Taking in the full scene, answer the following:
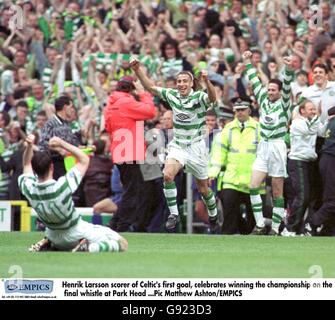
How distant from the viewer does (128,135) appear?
2278cm

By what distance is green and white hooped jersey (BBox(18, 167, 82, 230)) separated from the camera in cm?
1545

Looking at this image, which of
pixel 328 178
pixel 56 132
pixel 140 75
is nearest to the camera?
pixel 140 75

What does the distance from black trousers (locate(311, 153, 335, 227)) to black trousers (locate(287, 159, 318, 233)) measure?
33 centimetres

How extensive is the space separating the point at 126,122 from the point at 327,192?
3.73 meters

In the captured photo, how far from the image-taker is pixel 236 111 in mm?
22484

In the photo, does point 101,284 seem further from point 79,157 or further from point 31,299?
point 79,157

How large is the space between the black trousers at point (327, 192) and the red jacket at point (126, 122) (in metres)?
3.18

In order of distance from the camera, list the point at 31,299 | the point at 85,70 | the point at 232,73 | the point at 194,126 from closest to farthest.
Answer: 1. the point at 31,299
2. the point at 194,126
3. the point at 232,73
4. the point at 85,70

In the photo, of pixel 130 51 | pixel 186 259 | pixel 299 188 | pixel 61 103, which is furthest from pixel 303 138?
pixel 130 51

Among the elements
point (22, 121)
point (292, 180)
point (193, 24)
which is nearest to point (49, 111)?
point (22, 121)

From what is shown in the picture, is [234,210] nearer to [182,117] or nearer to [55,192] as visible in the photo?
[182,117]

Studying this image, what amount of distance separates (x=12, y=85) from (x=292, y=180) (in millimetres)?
9364

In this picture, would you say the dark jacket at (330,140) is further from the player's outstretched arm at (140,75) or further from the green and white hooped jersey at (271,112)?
the player's outstretched arm at (140,75)

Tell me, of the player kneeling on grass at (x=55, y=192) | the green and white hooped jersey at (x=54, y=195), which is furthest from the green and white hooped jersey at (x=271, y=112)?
the green and white hooped jersey at (x=54, y=195)
